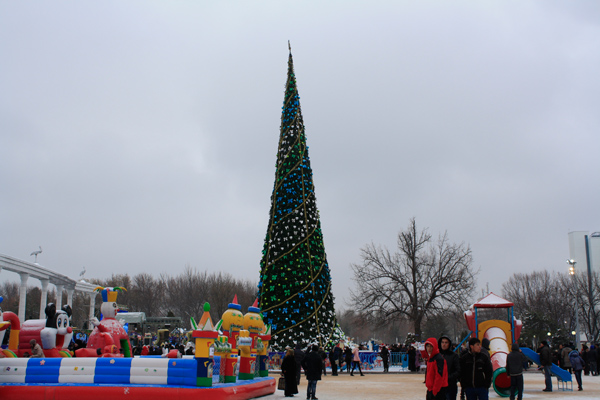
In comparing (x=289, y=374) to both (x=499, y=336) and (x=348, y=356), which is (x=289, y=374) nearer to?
(x=499, y=336)

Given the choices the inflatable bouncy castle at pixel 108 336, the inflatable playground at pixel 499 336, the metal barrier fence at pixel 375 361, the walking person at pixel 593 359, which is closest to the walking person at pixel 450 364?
the inflatable playground at pixel 499 336

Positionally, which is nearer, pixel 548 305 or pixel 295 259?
pixel 295 259

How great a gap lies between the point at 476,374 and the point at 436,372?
637mm

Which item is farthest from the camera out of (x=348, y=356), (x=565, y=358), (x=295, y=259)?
(x=348, y=356)

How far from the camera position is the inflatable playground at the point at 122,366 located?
1134 centimetres

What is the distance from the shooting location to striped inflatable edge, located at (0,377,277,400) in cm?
1101

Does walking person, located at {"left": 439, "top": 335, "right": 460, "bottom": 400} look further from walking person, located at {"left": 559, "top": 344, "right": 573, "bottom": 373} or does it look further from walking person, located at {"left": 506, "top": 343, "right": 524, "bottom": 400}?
walking person, located at {"left": 559, "top": 344, "right": 573, "bottom": 373}

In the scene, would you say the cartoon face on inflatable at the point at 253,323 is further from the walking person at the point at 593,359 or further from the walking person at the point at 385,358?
the walking person at the point at 593,359

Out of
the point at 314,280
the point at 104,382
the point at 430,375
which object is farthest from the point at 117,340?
the point at 314,280

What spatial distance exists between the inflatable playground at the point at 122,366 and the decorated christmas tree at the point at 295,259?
8.37 metres

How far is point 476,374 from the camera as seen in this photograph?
8375mm

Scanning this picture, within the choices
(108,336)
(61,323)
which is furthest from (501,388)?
(61,323)

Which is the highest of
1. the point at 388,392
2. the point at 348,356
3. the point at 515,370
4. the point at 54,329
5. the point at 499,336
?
the point at 54,329

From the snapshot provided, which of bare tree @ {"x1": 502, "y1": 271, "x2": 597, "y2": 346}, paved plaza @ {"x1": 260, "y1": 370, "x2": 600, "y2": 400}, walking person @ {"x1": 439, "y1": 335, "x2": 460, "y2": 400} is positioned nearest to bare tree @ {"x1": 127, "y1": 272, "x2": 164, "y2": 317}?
bare tree @ {"x1": 502, "y1": 271, "x2": 597, "y2": 346}
